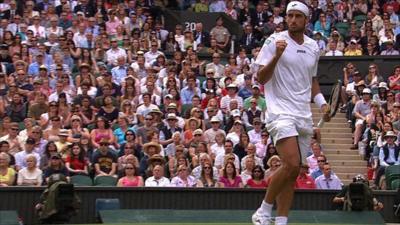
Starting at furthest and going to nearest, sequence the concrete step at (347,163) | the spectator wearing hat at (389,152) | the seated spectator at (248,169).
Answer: the concrete step at (347,163), the spectator wearing hat at (389,152), the seated spectator at (248,169)

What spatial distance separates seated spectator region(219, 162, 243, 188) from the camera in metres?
17.0

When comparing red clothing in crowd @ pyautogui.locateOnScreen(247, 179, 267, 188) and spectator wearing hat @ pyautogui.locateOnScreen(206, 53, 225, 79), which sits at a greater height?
spectator wearing hat @ pyautogui.locateOnScreen(206, 53, 225, 79)

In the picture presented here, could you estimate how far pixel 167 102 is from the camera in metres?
20.6

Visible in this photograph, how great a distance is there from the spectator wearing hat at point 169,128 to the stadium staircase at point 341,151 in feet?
10.4

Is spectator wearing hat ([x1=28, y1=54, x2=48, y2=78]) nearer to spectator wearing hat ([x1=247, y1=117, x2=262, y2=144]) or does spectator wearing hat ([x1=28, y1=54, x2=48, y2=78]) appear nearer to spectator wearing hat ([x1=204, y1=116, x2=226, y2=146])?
spectator wearing hat ([x1=204, y1=116, x2=226, y2=146])

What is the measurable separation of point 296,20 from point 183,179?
276 inches

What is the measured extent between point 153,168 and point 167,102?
382cm

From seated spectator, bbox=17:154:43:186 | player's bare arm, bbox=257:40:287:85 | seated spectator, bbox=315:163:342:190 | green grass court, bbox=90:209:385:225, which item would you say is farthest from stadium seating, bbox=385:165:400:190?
player's bare arm, bbox=257:40:287:85

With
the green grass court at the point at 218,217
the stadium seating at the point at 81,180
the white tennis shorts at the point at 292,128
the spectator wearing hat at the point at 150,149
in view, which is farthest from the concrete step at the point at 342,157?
the white tennis shorts at the point at 292,128

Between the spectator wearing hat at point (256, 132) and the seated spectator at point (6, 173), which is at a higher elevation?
the spectator wearing hat at point (256, 132)

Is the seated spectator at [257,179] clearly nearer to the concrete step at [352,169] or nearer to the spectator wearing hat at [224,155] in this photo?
the spectator wearing hat at [224,155]

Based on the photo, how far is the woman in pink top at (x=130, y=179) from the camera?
53.7ft

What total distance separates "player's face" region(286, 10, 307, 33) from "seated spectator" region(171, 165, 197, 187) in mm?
6873

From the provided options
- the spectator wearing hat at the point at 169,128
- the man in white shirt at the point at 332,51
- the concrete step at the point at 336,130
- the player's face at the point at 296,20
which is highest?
the man in white shirt at the point at 332,51
